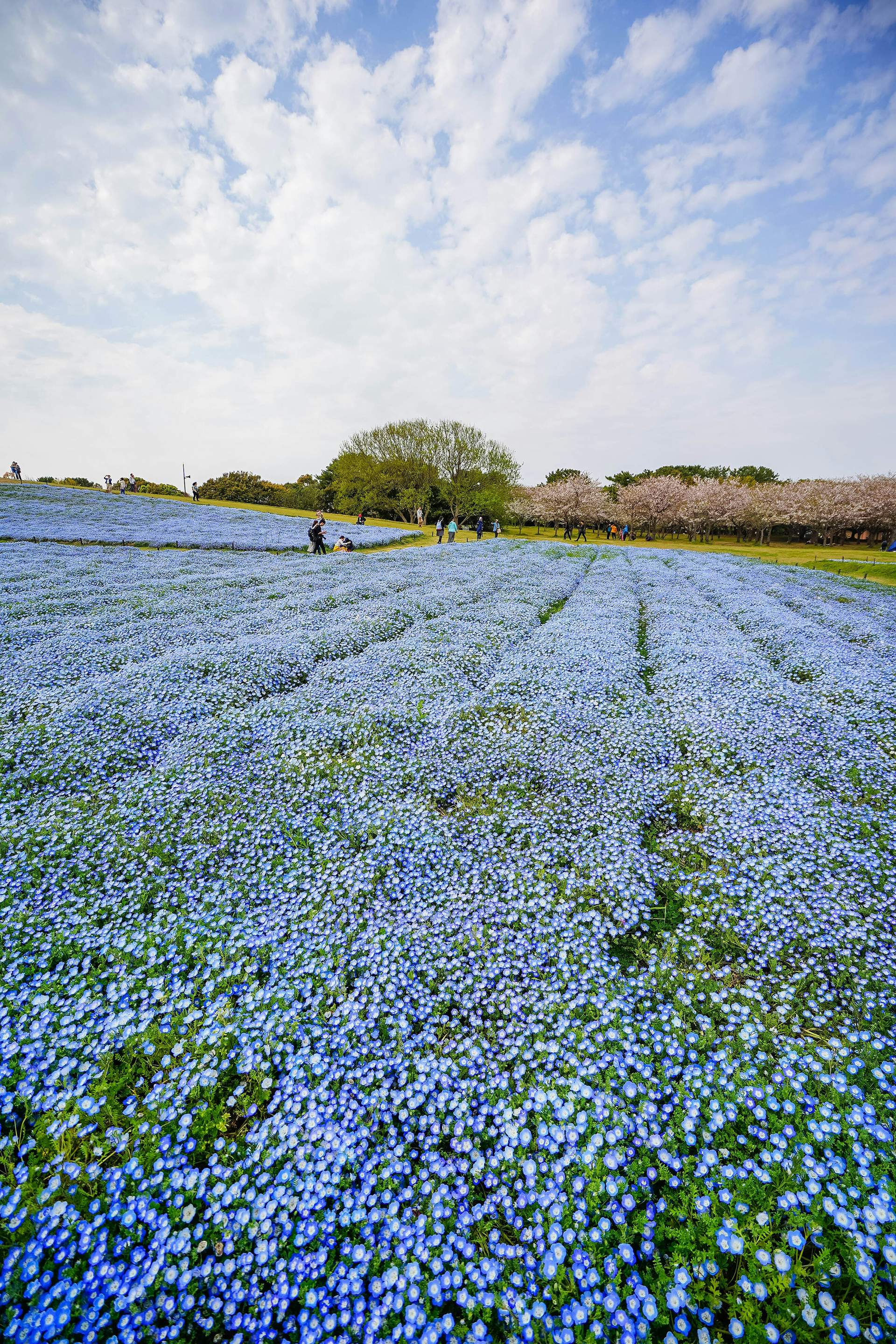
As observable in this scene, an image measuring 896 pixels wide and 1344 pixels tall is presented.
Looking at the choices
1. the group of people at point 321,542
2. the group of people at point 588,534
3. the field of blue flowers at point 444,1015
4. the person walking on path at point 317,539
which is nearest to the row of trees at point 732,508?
the group of people at point 588,534

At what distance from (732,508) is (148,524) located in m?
77.8

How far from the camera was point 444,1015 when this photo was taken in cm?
505

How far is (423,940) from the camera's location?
5738mm

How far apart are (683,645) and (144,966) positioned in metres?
14.7

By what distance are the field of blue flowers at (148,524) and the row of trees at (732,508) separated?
2898 centimetres

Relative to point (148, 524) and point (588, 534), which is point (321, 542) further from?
point (588, 534)

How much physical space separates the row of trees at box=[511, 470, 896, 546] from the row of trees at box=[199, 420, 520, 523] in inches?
288

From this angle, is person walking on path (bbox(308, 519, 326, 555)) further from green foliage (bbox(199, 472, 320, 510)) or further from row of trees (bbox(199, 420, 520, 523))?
green foliage (bbox(199, 472, 320, 510))

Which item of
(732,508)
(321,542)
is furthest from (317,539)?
(732,508)

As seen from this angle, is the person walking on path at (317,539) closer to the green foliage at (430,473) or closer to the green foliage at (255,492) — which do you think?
the green foliage at (430,473)

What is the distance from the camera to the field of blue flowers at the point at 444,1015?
10.7ft

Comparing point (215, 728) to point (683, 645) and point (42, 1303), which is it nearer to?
point (42, 1303)

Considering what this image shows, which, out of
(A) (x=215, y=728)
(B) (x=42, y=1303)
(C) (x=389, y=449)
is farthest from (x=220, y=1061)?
(C) (x=389, y=449)

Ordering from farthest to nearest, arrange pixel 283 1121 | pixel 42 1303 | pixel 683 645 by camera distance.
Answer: pixel 683 645 < pixel 283 1121 < pixel 42 1303
